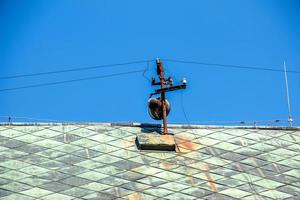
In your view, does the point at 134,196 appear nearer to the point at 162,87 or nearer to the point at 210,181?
the point at 210,181

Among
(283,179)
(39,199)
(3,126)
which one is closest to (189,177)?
(283,179)

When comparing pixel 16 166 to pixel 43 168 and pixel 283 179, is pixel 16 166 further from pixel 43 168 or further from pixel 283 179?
pixel 283 179

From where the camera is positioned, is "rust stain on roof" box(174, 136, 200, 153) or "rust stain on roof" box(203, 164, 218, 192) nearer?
"rust stain on roof" box(203, 164, 218, 192)

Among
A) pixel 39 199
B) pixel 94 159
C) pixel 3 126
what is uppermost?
pixel 3 126

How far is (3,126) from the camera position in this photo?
37.0m

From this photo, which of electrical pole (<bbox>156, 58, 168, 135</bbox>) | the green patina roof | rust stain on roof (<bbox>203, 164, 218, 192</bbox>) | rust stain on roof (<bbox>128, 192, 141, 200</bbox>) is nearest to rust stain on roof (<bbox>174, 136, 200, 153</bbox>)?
the green patina roof

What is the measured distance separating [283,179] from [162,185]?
15.4 feet

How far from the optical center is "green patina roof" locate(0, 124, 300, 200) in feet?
104

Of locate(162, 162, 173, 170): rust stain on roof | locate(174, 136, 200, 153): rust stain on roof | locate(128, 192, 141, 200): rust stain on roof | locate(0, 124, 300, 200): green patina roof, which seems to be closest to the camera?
locate(128, 192, 141, 200): rust stain on roof

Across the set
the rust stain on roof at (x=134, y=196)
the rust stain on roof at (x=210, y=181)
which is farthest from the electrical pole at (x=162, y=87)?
the rust stain on roof at (x=134, y=196)

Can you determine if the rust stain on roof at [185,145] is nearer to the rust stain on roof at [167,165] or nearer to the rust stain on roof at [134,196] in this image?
the rust stain on roof at [167,165]

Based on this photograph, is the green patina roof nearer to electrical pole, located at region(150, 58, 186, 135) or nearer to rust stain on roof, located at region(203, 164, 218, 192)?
rust stain on roof, located at region(203, 164, 218, 192)

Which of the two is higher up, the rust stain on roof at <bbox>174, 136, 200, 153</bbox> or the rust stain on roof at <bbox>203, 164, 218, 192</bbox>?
the rust stain on roof at <bbox>174, 136, 200, 153</bbox>

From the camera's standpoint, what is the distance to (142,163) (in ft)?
112
